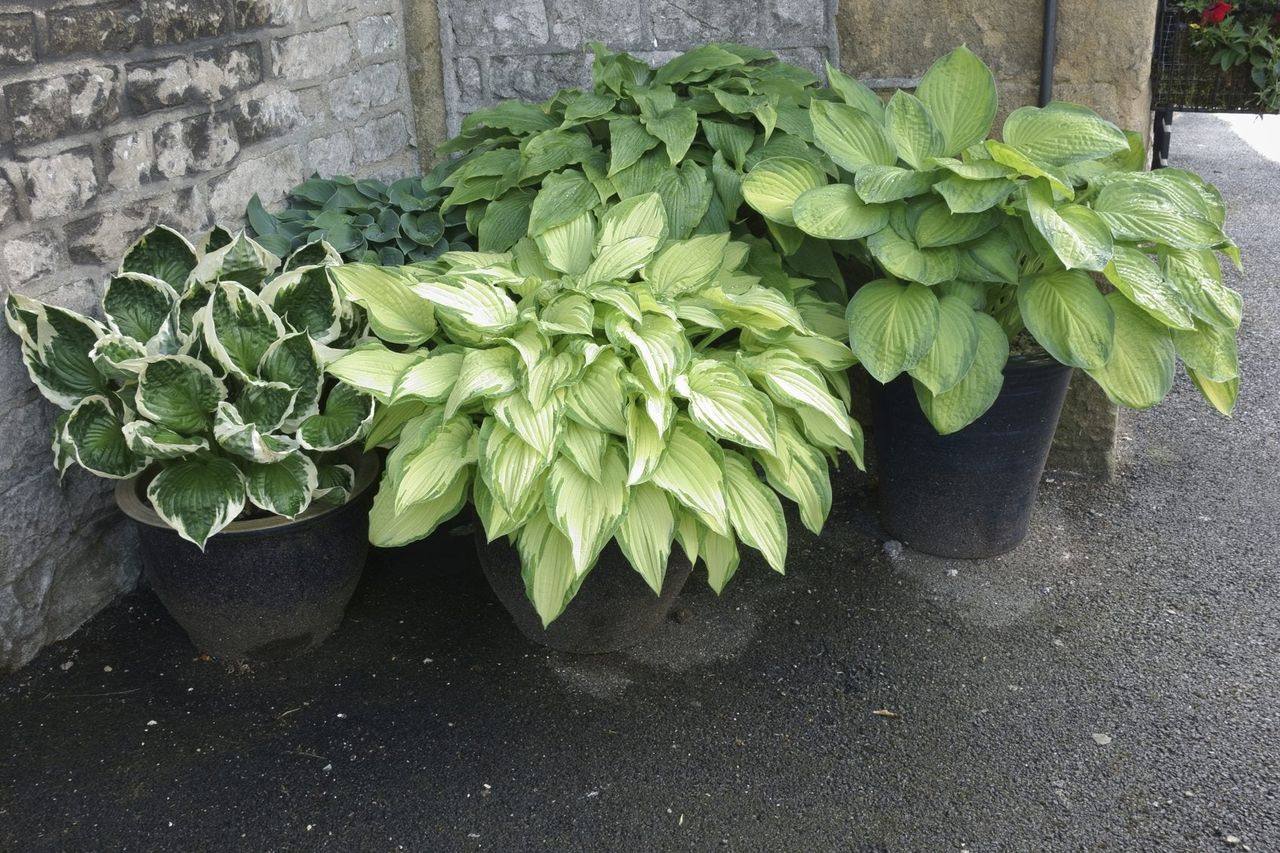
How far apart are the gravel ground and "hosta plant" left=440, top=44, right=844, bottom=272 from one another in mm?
789

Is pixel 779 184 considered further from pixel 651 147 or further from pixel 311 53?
pixel 311 53

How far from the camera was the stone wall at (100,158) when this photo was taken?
1.98 meters

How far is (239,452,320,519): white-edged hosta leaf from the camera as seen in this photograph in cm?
196

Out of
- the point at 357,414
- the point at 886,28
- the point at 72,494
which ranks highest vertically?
the point at 886,28

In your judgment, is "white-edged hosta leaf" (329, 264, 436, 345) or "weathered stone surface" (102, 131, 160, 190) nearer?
"white-edged hosta leaf" (329, 264, 436, 345)

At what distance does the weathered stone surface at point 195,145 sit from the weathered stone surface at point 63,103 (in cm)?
13

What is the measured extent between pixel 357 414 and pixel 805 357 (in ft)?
2.73

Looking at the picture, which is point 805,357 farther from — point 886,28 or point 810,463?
point 886,28

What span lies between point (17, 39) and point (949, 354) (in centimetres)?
172

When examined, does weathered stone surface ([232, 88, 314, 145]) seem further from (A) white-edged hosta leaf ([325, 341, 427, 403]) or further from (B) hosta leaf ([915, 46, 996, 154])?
(B) hosta leaf ([915, 46, 996, 154])

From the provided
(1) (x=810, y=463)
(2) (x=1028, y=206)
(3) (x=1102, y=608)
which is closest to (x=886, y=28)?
(2) (x=1028, y=206)

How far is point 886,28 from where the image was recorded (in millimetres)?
2621

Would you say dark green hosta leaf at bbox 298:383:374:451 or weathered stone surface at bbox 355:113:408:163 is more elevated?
weathered stone surface at bbox 355:113:408:163

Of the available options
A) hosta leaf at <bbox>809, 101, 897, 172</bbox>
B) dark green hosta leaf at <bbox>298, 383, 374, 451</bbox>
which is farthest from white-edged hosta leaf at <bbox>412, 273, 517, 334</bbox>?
hosta leaf at <bbox>809, 101, 897, 172</bbox>
